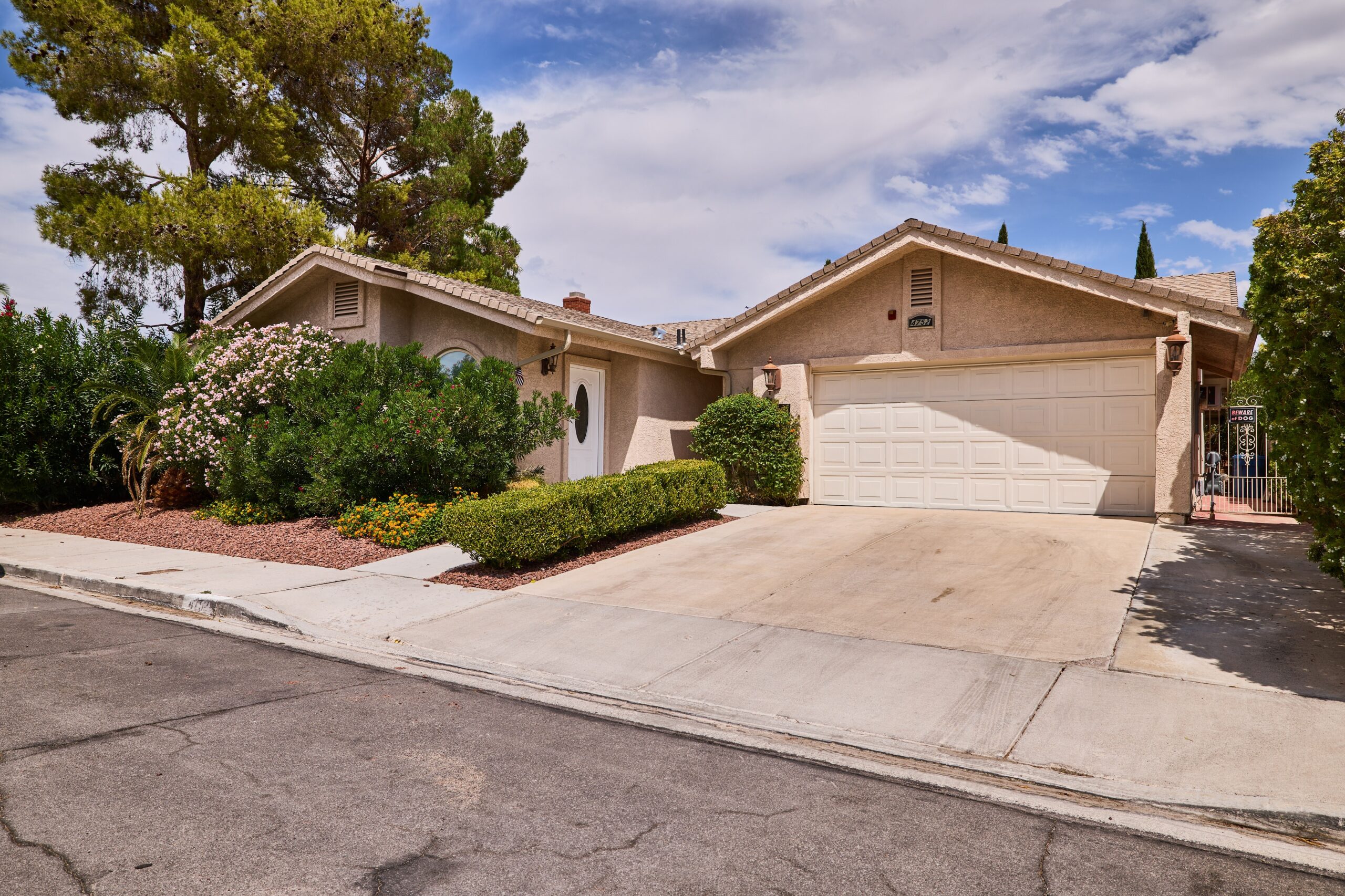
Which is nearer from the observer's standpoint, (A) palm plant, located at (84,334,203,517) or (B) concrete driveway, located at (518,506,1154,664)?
(B) concrete driveway, located at (518,506,1154,664)

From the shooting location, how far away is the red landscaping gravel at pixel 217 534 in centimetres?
961

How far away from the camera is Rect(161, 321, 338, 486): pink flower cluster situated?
39.0ft

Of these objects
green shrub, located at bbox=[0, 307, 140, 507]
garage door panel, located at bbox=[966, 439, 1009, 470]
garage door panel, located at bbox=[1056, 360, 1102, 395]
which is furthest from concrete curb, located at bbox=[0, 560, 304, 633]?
garage door panel, located at bbox=[1056, 360, 1102, 395]

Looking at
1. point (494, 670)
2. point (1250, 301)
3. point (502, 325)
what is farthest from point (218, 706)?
point (502, 325)

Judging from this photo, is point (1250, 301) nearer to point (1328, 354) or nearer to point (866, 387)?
point (1328, 354)

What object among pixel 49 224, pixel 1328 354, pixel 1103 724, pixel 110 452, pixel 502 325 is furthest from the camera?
pixel 49 224

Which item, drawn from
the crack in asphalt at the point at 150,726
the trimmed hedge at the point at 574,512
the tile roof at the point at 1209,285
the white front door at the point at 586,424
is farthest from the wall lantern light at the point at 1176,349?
the crack in asphalt at the point at 150,726

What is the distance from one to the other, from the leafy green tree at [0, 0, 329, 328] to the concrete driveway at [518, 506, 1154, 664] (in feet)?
43.1

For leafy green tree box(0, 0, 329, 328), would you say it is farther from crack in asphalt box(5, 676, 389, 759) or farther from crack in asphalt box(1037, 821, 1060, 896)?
crack in asphalt box(1037, 821, 1060, 896)

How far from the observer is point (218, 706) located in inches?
182

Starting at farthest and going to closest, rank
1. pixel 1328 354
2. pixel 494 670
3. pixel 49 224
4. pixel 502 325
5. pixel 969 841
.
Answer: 1. pixel 49 224
2. pixel 502 325
3. pixel 494 670
4. pixel 1328 354
5. pixel 969 841

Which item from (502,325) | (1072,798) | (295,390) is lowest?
(1072,798)

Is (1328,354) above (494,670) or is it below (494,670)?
above

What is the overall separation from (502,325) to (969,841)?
35.7 feet
